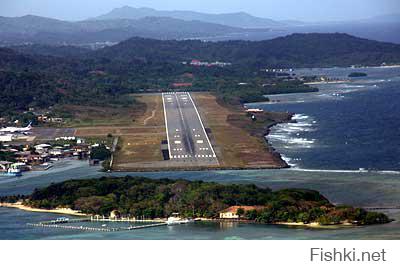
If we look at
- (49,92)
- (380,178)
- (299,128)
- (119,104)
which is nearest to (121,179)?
(380,178)

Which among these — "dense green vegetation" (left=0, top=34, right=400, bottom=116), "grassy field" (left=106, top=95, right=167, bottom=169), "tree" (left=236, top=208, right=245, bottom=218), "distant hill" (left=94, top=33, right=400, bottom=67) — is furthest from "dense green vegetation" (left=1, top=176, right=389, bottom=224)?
"distant hill" (left=94, top=33, right=400, bottom=67)

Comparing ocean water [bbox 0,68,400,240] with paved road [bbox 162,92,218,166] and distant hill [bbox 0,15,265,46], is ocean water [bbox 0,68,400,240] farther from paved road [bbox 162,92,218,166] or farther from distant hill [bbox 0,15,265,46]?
distant hill [bbox 0,15,265,46]

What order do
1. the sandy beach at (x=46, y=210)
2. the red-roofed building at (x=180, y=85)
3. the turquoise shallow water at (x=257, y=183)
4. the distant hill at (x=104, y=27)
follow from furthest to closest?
the red-roofed building at (x=180, y=85) → the distant hill at (x=104, y=27) → the sandy beach at (x=46, y=210) → the turquoise shallow water at (x=257, y=183)

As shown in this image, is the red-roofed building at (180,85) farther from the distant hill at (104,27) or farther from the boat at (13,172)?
the boat at (13,172)

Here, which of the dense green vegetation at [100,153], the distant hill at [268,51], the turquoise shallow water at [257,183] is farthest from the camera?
the distant hill at [268,51]

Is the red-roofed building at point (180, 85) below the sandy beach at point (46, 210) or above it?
below

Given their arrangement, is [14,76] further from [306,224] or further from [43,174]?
[306,224]

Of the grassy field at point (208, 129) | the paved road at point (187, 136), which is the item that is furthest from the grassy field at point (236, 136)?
the paved road at point (187, 136)
